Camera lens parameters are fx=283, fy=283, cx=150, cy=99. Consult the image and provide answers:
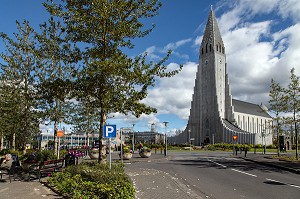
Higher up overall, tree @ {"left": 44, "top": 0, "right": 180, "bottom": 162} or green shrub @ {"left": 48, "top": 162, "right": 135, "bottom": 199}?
tree @ {"left": 44, "top": 0, "right": 180, "bottom": 162}

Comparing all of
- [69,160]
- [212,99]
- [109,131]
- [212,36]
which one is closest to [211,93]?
[212,99]

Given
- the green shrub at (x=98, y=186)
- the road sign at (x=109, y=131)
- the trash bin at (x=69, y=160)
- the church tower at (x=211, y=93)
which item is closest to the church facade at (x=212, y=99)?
the church tower at (x=211, y=93)

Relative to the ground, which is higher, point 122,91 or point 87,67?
point 87,67

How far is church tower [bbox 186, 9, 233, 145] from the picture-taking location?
99375mm

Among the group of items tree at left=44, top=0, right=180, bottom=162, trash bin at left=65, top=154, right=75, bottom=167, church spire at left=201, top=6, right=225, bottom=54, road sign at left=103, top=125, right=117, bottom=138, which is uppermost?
church spire at left=201, top=6, right=225, bottom=54

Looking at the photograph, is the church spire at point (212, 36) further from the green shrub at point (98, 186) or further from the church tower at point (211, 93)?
the green shrub at point (98, 186)

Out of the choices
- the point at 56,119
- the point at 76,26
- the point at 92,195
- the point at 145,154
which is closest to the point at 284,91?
the point at 145,154

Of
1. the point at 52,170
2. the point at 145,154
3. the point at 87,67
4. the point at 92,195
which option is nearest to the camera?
the point at 92,195

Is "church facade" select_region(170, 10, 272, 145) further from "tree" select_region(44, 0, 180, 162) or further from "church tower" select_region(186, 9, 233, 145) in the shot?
"tree" select_region(44, 0, 180, 162)

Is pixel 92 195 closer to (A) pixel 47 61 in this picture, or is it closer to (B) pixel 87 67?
(B) pixel 87 67

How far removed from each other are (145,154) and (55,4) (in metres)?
21.6

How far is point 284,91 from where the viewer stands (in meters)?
32.3

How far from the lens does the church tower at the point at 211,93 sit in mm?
99375

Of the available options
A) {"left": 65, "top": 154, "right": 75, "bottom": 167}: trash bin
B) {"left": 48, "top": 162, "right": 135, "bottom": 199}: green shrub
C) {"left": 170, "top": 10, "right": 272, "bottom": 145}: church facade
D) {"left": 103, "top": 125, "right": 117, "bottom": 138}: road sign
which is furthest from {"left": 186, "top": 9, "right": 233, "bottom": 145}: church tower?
{"left": 48, "top": 162, "right": 135, "bottom": 199}: green shrub
